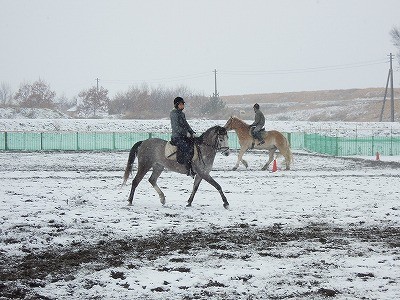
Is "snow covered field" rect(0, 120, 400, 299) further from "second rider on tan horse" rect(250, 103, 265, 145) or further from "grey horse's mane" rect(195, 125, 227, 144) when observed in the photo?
"second rider on tan horse" rect(250, 103, 265, 145)

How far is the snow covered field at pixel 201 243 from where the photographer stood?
638cm

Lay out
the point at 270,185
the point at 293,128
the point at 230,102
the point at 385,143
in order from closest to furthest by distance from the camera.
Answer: the point at 270,185, the point at 385,143, the point at 293,128, the point at 230,102

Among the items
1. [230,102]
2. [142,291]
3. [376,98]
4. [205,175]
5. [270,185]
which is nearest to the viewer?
[142,291]

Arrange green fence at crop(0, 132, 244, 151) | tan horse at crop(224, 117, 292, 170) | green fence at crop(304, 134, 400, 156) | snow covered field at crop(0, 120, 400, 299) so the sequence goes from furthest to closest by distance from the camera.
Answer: green fence at crop(0, 132, 244, 151), green fence at crop(304, 134, 400, 156), tan horse at crop(224, 117, 292, 170), snow covered field at crop(0, 120, 400, 299)

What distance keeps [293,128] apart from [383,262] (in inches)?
1983

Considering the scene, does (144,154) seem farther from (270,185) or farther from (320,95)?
(320,95)

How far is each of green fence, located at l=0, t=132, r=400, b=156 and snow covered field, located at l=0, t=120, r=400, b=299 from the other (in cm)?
2168

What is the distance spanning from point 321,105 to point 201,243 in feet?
301

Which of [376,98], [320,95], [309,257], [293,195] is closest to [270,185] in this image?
[293,195]

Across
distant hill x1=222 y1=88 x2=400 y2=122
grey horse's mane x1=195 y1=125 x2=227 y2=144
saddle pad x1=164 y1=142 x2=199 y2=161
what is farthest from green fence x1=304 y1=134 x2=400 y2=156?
distant hill x1=222 y1=88 x2=400 y2=122

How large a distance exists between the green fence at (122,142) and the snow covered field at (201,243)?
71.1 ft

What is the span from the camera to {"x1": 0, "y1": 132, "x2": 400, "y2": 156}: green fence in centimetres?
3728

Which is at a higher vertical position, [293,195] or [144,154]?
[144,154]

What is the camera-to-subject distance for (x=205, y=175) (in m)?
12.5
